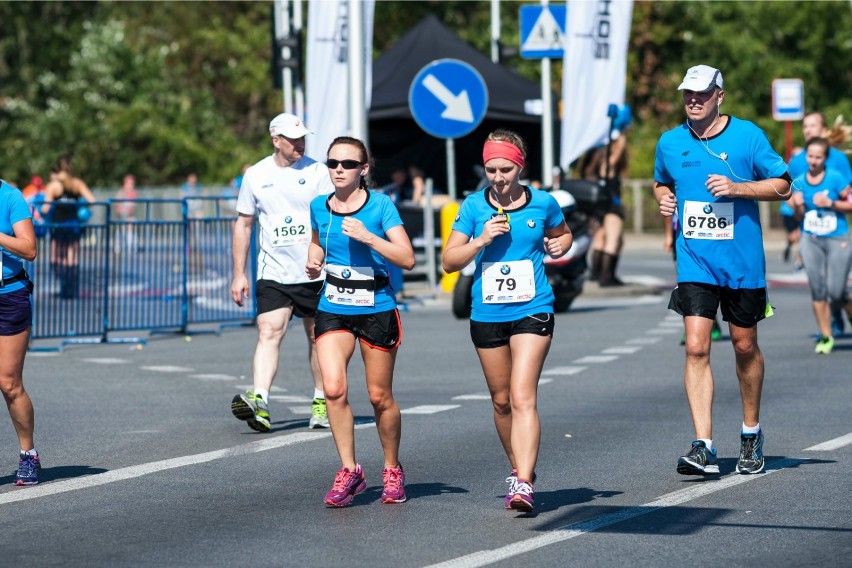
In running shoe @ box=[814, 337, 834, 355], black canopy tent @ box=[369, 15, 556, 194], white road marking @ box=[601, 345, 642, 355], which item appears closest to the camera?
running shoe @ box=[814, 337, 834, 355]

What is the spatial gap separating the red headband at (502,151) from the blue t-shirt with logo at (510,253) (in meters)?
0.22

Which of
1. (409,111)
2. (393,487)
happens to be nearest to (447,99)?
(409,111)

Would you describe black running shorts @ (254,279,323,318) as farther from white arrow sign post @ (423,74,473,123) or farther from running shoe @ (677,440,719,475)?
white arrow sign post @ (423,74,473,123)

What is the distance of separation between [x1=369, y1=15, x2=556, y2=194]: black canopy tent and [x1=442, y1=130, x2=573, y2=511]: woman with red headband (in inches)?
797

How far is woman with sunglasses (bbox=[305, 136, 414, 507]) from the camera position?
8.36 meters

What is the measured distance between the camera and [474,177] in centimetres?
3397

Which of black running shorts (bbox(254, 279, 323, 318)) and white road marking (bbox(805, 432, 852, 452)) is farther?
black running shorts (bbox(254, 279, 323, 318))

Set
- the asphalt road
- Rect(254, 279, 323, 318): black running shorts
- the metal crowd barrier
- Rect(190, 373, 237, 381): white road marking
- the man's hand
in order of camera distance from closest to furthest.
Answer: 1. the asphalt road
2. the man's hand
3. Rect(254, 279, 323, 318): black running shorts
4. Rect(190, 373, 237, 381): white road marking
5. the metal crowd barrier

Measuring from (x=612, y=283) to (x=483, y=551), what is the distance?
16588 millimetres

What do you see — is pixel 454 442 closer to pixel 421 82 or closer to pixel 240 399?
pixel 240 399

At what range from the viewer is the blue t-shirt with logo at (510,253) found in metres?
8.09

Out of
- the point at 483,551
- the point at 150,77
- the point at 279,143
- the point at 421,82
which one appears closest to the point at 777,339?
the point at 421,82

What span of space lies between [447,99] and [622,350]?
5.91m

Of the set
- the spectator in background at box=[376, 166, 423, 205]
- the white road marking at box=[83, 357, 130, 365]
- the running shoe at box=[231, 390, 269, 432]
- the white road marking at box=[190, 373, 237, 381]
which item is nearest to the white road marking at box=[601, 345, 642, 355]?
the white road marking at box=[190, 373, 237, 381]
